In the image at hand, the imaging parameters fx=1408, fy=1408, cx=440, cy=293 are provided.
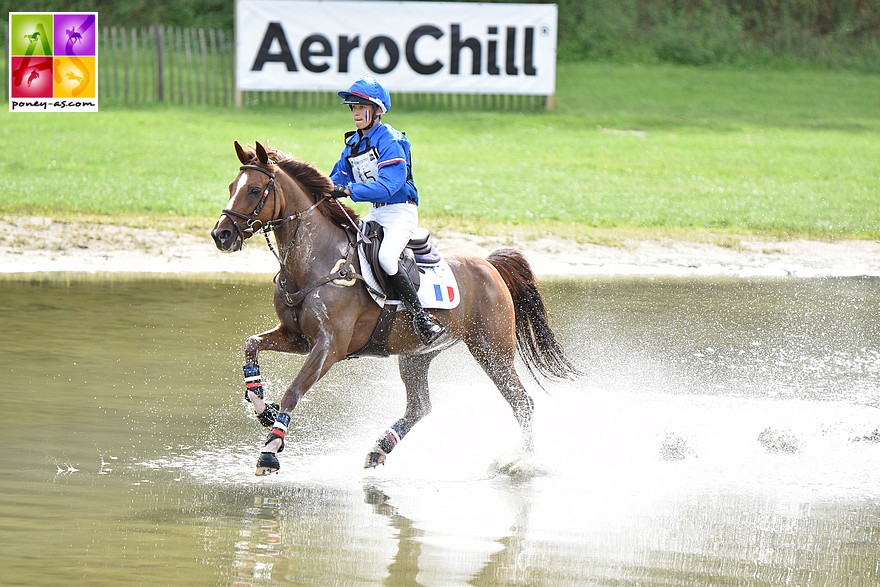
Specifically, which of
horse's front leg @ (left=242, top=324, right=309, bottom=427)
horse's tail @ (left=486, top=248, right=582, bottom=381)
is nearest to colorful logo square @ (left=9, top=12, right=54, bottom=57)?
horse's tail @ (left=486, top=248, right=582, bottom=381)

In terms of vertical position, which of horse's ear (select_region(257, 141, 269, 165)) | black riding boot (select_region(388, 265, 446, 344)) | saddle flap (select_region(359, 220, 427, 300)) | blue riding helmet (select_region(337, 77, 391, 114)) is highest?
blue riding helmet (select_region(337, 77, 391, 114))

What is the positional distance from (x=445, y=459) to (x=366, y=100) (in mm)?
2515

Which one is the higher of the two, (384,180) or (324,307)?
(384,180)

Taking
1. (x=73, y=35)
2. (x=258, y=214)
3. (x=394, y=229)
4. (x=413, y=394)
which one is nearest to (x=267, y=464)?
(x=258, y=214)

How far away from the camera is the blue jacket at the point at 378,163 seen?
9023 mm

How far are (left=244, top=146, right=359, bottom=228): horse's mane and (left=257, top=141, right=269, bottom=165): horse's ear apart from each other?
0.59 ft

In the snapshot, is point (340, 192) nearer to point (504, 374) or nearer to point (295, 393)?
point (295, 393)

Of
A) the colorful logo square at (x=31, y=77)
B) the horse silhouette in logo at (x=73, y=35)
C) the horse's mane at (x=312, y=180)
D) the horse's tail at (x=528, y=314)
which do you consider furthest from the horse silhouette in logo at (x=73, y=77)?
the horse's mane at (x=312, y=180)

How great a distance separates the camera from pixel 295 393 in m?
8.64

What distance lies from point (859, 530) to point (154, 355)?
6.80m

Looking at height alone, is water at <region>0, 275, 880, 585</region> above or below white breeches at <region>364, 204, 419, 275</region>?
below

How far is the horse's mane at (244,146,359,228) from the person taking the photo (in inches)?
355

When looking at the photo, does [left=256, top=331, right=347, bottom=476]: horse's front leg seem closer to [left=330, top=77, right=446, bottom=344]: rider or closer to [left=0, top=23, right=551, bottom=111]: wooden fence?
[left=330, top=77, right=446, bottom=344]: rider

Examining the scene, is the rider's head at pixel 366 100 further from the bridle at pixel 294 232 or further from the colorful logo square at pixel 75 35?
the colorful logo square at pixel 75 35
